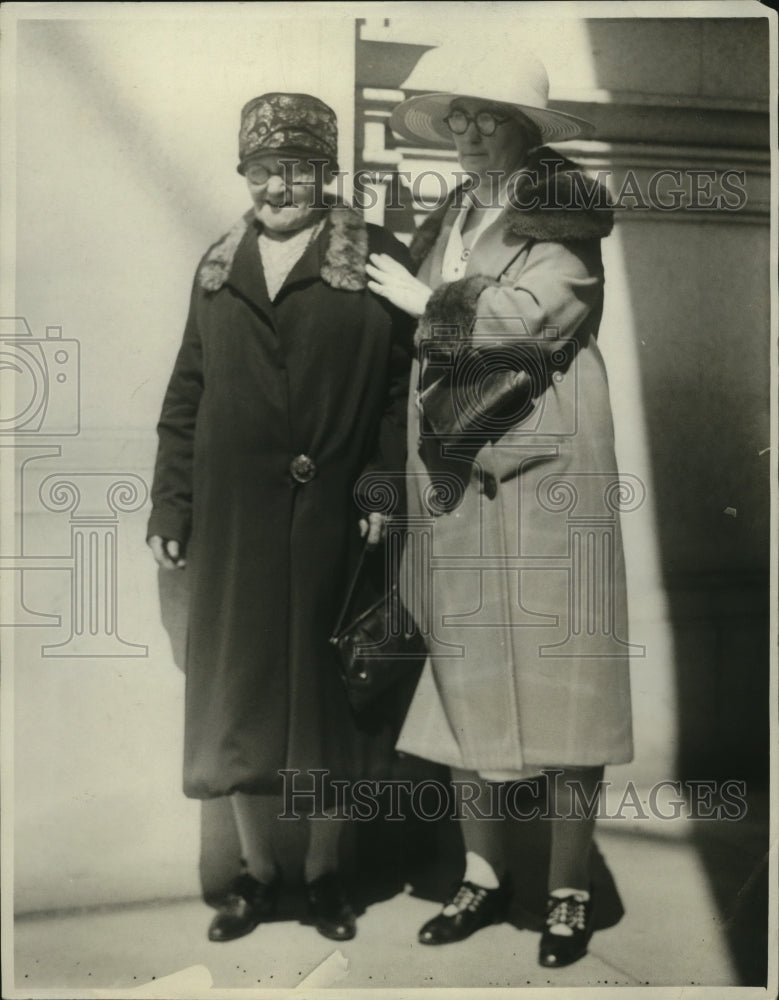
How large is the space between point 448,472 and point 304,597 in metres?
0.59

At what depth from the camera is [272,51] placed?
366cm

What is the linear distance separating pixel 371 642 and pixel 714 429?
133cm

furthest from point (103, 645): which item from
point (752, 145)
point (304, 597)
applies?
point (752, 145)

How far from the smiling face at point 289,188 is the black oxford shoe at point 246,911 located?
2092 millimetres

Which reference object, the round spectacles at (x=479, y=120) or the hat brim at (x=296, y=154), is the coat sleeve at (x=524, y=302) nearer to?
the round spectacles at (x=479, y=120)

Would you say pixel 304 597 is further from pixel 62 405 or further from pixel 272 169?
pixel 272 169

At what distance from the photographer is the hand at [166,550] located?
144 inches

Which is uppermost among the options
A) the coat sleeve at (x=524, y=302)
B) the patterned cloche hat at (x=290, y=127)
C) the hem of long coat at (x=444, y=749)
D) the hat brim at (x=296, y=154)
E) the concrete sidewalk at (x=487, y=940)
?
the patterned cloche hat at (x=290, y=127)

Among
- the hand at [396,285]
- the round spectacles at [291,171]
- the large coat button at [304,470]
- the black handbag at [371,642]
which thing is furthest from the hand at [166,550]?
the round spectacles at [291,171]

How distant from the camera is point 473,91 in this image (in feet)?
11.7

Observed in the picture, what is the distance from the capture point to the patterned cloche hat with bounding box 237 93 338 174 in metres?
3.59

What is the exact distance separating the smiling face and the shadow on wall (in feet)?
3.21

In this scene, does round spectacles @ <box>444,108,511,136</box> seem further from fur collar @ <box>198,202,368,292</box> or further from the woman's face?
fur collar @ <box>198,202,368,292</box>

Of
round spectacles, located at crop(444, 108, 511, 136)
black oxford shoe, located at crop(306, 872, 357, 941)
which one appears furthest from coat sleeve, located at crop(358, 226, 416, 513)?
black oxford shoe, located at crop(306, 872, 357, 941)
